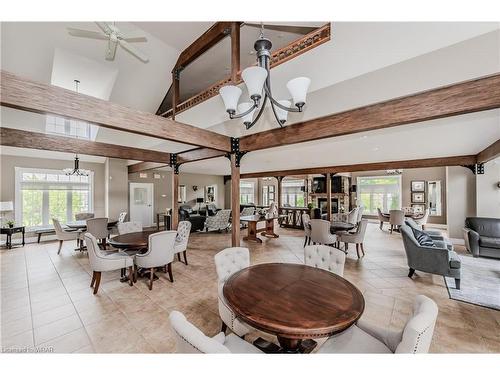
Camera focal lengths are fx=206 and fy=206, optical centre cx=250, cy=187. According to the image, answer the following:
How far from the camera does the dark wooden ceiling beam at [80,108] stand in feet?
5.86

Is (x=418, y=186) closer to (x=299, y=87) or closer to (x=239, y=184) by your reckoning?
(x=239, y=184)

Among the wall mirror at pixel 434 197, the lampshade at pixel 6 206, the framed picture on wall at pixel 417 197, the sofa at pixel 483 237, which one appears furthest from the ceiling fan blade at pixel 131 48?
the wall mirror at pixel 434 197

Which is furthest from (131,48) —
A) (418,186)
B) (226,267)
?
(418,186)

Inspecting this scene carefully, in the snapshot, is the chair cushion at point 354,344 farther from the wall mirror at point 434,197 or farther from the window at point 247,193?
the window at point 247,193

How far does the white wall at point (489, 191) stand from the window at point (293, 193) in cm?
739

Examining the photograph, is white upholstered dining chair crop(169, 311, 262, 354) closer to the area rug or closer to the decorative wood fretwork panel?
the decorative wood fretwork panel

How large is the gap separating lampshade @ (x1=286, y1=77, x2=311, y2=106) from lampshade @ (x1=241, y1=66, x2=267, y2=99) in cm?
32

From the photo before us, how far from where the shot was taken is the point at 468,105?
188 cm

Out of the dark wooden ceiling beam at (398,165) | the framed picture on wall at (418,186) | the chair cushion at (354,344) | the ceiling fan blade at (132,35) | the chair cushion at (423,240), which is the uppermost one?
the ceiling fan blade at (132,35)

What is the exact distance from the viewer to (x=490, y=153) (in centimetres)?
437

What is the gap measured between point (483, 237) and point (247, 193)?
10.3 m

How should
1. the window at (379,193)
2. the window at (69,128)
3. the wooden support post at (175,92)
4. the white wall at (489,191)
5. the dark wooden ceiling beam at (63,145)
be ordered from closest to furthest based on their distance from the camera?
the dark wooden ceiling beam at (63,145) → the wooden support post at (175,92) → the white wall at (489,191) → the window at (69,128) → the window at (379,193)
